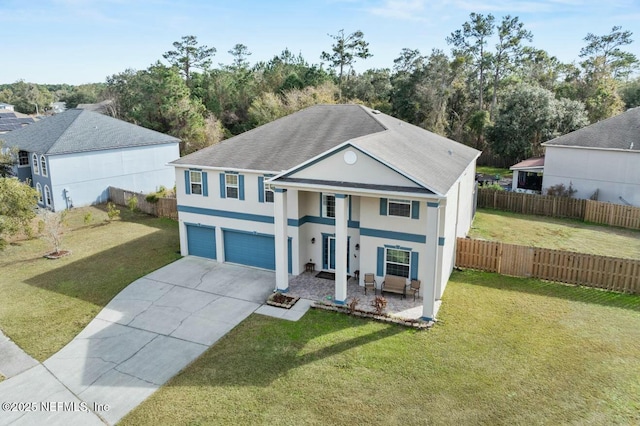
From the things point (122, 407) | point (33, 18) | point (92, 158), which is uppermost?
point (33, 18)

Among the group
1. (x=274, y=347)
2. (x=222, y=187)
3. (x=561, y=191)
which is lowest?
(x=274, y=347)

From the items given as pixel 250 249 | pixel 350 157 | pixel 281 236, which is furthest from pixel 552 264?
pixel 250 249

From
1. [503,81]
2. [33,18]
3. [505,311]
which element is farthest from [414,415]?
[503,81]

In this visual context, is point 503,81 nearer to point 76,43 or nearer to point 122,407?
point 76,43

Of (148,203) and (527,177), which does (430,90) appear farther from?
(148,203)

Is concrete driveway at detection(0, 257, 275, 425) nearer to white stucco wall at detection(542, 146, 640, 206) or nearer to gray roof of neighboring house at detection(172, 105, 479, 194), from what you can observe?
gray roof of neighboring house at detection(172, 105, 479, 194)

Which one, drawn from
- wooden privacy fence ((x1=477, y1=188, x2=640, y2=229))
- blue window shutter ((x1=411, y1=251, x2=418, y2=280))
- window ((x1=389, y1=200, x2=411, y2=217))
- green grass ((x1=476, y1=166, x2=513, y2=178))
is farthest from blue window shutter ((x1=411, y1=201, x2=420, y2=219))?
green grass ((x1=476, y1=166, x2=513, y2=178))

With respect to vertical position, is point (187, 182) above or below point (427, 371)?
above
